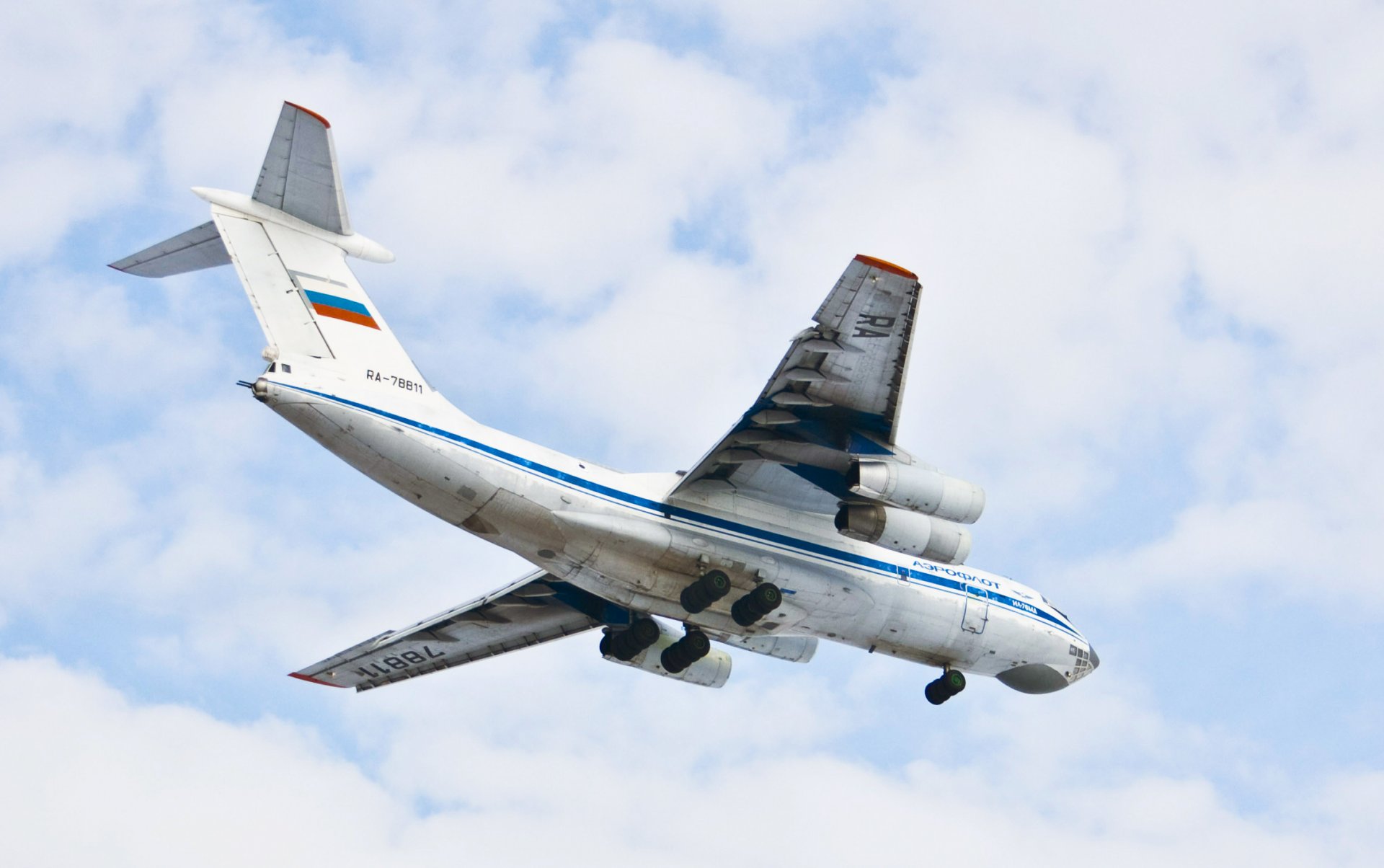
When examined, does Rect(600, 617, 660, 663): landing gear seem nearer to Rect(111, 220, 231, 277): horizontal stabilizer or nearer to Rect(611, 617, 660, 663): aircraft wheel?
Rect(611, 617, 660, 663): aircraft wheel

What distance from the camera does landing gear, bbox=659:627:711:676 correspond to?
20.7 metres

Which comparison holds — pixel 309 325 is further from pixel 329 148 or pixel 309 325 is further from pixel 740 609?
pixel 740 609

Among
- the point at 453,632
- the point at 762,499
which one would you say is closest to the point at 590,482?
the point at 762,499

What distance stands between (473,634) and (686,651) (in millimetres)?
3519

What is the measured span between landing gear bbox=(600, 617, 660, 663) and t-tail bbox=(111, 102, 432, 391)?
16.9ft

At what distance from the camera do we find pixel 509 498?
17609 mm

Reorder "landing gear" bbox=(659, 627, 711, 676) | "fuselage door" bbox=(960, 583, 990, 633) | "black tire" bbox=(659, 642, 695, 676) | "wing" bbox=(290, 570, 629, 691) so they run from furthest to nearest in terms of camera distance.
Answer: "wing" bbox=(290, 570, 629, 691) < "fuselage door" bbox=(960, 583, 990, 633) < "black tire" bbox=(659, 642, 695, 676) < "landing gear" bbox=(659, 627, 711, 676)

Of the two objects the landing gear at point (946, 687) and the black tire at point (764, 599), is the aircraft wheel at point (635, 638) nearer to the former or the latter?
the black tire at point (764, 599)

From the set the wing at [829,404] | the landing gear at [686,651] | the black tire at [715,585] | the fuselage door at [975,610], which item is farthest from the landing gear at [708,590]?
the fuselage door at [975,610]

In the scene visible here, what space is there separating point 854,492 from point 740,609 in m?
2.04

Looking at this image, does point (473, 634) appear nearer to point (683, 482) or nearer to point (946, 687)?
point (683, 482)

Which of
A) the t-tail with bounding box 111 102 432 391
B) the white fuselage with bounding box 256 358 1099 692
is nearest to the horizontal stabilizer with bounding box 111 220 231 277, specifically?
the t-tail with bounding box 111 102 432 391

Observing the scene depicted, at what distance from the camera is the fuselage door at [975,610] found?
2130 centimetres

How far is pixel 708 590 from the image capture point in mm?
18797
